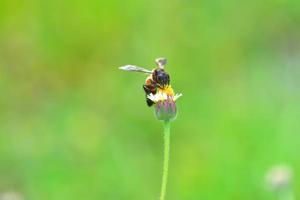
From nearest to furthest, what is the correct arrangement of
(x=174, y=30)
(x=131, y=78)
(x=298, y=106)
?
(x=298, y=106) → (x=131, y=78) → (x=174, y=30)

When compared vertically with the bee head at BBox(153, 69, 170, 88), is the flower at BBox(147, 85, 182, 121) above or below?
below

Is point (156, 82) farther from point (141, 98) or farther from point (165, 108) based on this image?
point (141, 98)

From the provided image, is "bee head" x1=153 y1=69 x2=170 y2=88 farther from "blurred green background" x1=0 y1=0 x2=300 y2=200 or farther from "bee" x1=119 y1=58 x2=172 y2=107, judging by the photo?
"blurred green background" x1=0 y1=0 x2=300 y2=200

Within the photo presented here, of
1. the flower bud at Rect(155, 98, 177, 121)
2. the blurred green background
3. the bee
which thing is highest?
the blurred green background

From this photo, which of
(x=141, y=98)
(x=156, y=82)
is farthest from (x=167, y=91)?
(x=141, y=98)

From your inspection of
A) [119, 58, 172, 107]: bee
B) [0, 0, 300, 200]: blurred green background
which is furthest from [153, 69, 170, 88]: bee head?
[0, 0, 300, 200]: blurred green background

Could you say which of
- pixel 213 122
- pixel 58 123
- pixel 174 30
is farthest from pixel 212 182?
pixel 174 30

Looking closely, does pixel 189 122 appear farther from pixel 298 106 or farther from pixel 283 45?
pixel 283 45

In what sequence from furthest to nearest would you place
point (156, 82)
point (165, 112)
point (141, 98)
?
point (141, 98) < point (156, 82) < point (165, 112)

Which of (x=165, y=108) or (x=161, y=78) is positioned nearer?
(x=165, y=108)
